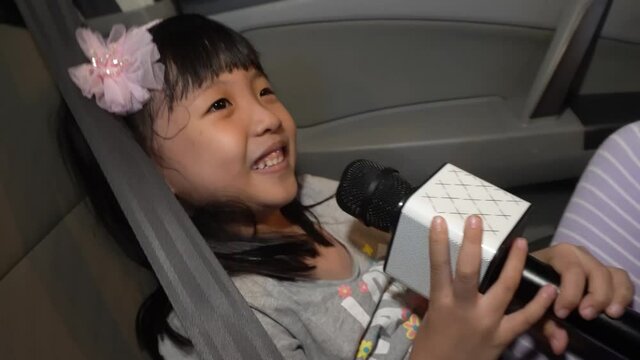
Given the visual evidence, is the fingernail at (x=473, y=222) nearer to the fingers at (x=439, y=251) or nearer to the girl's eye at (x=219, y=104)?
the fingers at (x=439, y=251)

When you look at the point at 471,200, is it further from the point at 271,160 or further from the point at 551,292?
the point at 271,160

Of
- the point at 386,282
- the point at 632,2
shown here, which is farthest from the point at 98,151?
the point at 632,2

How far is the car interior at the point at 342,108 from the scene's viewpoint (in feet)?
2.19

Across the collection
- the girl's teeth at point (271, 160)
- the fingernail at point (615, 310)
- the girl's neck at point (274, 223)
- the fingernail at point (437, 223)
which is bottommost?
the girl's neck at point (274, 223)

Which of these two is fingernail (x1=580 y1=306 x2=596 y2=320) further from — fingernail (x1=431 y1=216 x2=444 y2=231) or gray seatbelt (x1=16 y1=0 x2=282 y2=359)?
gray seatbelt (x1=16 y1=0 x2=282 y2=359)

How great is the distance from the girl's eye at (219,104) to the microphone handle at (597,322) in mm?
440

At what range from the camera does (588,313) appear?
1.52ft

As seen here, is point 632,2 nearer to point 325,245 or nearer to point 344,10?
point 344,10

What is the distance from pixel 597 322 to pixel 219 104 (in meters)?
0.51

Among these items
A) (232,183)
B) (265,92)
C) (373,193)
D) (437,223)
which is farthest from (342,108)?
(437,223)

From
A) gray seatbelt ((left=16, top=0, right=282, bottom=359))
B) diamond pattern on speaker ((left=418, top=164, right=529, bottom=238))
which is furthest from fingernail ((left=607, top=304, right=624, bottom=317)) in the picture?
gray seatbelt ((left=16, top=0, right=282, bottom=359))

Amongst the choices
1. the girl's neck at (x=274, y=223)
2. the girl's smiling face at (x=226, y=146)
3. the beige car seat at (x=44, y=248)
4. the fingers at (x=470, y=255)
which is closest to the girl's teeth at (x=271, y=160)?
the girl's smiling face at (x=226, y=146)

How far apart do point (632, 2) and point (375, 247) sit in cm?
61

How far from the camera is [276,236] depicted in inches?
32.4
